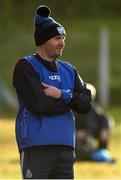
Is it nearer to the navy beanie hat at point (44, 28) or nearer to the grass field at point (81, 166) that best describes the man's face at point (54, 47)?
the navy beanie hat at point (44, 28)

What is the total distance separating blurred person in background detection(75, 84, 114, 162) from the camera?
11492 millimetres

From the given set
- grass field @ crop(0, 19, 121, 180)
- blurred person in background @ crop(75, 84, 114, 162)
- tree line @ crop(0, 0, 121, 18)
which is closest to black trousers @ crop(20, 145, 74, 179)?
blurred person in background @ crop(75, 84, 114, 162)

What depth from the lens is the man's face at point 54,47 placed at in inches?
208

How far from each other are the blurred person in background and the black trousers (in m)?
6.22

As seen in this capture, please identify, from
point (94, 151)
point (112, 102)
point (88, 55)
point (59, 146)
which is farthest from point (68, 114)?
point (88, 55)

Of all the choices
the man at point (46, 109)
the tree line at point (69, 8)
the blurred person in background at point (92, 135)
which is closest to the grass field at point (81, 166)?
the blurred person in background at point (92, 135)

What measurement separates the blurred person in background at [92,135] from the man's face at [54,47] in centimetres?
618

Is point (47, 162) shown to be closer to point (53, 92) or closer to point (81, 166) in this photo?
point (53, 92)

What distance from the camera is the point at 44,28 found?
5.40 meters

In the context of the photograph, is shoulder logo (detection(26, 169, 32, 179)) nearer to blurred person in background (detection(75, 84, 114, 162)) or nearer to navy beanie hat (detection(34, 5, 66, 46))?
navy beanie hat (detection(34, 5, 66, 46))

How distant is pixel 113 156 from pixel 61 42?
22.6 feet

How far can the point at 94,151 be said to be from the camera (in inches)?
456

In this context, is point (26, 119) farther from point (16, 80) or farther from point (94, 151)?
point (94, 151)

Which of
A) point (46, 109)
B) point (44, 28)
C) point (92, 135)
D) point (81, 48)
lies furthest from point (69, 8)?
point (46, 109)
